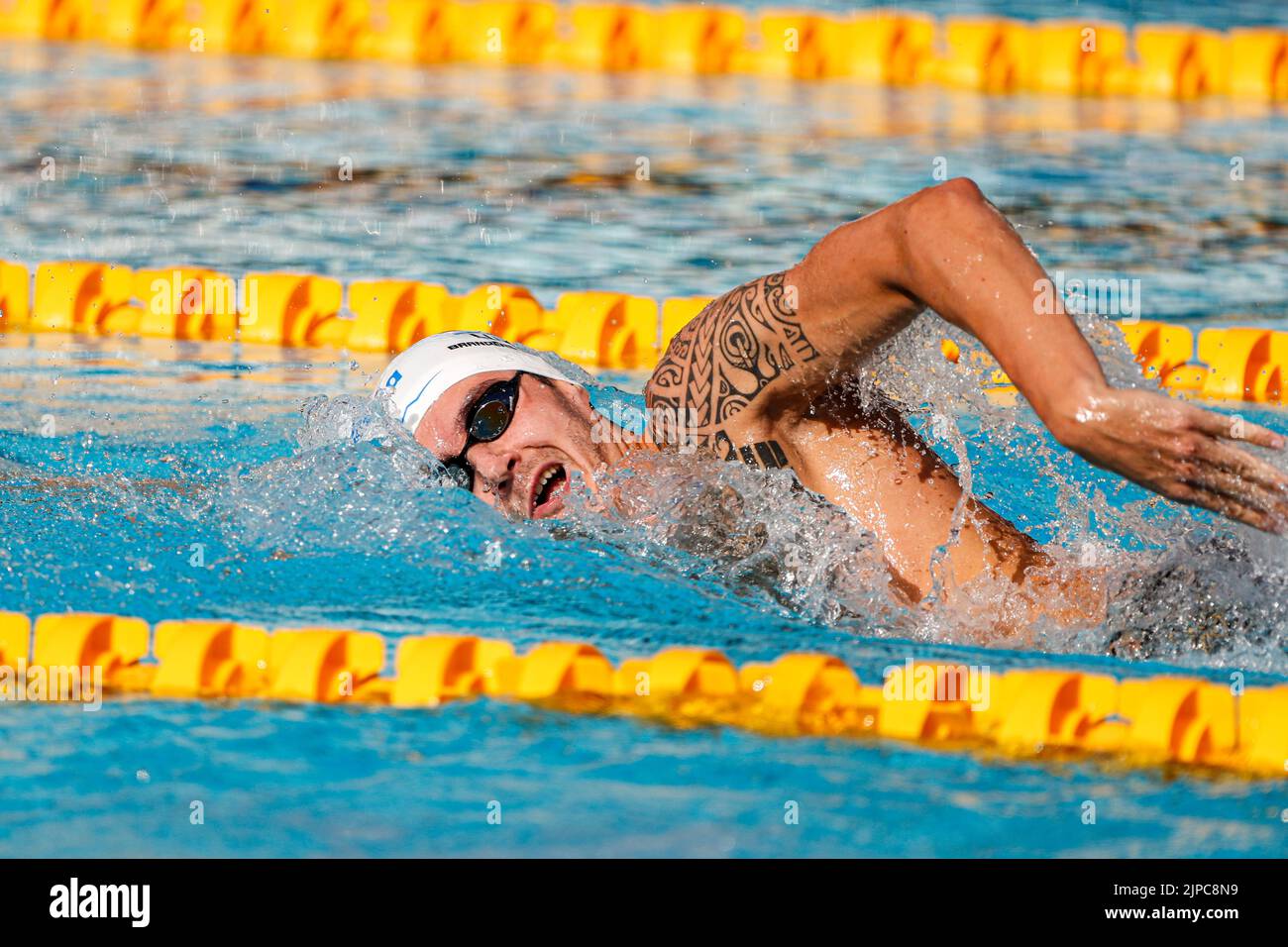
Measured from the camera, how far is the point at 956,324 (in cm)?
199

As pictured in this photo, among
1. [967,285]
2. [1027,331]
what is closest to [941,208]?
[967,285]

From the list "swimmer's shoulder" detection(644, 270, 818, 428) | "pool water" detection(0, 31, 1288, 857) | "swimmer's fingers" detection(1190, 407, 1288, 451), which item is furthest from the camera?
"swimmer's shoulder" detection(644, 270, 818, 428)

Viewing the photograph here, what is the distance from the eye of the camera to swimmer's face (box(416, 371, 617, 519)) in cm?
275

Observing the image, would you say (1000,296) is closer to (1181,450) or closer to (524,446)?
(1181,450)

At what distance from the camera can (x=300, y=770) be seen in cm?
222

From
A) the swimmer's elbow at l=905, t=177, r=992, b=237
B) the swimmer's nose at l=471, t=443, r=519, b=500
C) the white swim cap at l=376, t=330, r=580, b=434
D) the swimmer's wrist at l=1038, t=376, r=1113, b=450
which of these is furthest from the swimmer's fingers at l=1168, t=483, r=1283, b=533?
the white swim cap at l=376, t=330, r=580, b=434

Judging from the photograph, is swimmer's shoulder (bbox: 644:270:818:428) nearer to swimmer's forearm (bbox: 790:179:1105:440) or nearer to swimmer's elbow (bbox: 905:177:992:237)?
swimmer's forearm (bbox: 790:179:1105:440)

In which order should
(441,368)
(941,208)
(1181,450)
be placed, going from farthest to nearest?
(441,368), (941,208), (1181,450)

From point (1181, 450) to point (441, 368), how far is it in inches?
61.4

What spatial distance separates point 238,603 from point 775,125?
14.4 ft

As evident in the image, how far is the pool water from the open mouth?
0.04 metres

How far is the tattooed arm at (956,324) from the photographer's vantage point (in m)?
1.73

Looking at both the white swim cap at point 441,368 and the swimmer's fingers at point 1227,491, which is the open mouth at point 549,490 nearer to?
the white swim cap at point 441,368
